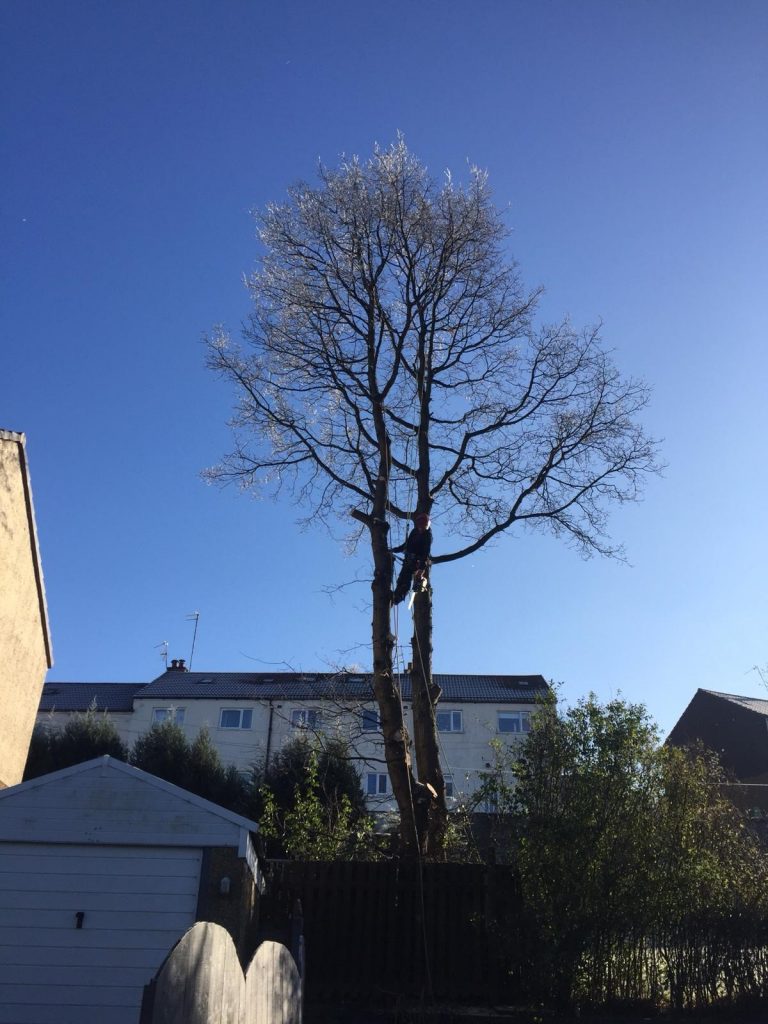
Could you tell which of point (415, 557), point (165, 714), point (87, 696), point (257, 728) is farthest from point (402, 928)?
point (87, 696)

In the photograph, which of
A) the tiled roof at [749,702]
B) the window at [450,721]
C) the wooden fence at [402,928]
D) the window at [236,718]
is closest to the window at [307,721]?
the window at [236,718]

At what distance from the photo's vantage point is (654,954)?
30.6 feet

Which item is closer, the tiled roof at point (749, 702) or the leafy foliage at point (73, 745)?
the leafy foliage at point (73, 745)

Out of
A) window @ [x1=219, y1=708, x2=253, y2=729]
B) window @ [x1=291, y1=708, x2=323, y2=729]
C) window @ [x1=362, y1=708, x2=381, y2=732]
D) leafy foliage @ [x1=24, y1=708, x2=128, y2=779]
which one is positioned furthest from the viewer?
window @ [x1=219, y1=708, x2=253, y2=729]

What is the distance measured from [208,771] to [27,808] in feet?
56.9

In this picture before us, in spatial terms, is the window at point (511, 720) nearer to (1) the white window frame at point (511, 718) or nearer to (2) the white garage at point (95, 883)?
(1) the white window frame at point (511, 718)

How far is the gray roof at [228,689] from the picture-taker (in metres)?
36.7

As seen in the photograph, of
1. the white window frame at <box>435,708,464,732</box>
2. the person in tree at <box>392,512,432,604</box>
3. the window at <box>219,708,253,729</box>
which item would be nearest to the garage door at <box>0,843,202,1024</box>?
the person in tree at <box>392,512,432,604</box>

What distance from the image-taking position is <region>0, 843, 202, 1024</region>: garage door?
30.6 feet

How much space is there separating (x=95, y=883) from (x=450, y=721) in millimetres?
27298

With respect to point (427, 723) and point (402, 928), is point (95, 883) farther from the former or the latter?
point (427, 723)

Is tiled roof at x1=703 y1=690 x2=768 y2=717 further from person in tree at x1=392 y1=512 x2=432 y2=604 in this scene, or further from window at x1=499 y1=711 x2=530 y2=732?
person in tree at x1=392 y1=512 x2=432 y2=604

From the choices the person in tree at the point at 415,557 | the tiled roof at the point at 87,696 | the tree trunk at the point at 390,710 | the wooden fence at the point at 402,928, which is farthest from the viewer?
the tiled roof at the point at 87,696

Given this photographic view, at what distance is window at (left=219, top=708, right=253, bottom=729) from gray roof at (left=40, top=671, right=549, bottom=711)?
1.77ft
